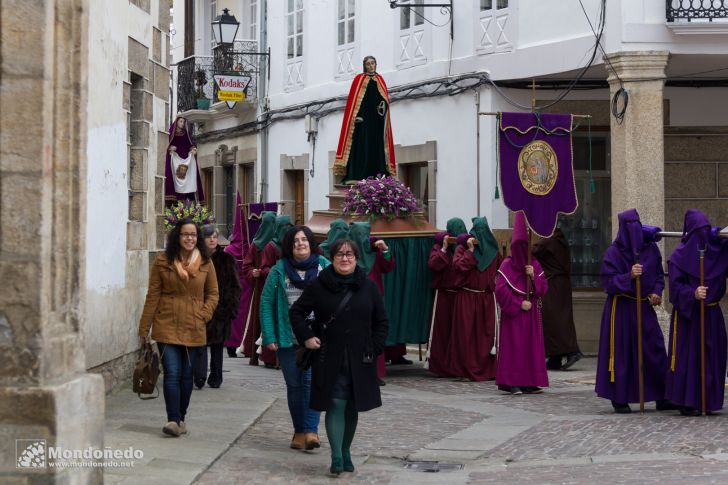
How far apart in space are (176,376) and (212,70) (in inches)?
820

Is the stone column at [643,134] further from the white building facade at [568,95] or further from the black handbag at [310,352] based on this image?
the black handbag at [310,352]

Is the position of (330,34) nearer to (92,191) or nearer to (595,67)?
(595,67)

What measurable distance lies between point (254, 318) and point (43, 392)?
981 cm

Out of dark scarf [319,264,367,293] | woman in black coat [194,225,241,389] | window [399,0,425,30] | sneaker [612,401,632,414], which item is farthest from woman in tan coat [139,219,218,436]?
window [399,0,425,30]

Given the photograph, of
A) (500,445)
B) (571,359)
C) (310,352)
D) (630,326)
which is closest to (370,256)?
(630,326)

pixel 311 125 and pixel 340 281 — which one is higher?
pixel 311 125

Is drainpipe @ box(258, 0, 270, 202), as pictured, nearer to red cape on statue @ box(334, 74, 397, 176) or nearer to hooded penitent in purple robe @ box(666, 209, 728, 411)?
red cape on statue @ box(334, 74, 397, 176)

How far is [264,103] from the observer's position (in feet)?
95.2

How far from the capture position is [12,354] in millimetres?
7895

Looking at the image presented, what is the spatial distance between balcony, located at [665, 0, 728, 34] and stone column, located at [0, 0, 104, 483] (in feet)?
36.1

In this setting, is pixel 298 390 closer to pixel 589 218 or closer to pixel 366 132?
pixel 366 132

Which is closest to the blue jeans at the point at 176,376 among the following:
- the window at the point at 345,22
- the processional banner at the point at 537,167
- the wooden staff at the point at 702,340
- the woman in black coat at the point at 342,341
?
the woman in black coat at the point at 342,341

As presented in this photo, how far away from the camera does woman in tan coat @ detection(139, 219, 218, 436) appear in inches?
425

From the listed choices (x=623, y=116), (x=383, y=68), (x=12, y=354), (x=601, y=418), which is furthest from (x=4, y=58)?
(x=383, y=68)
